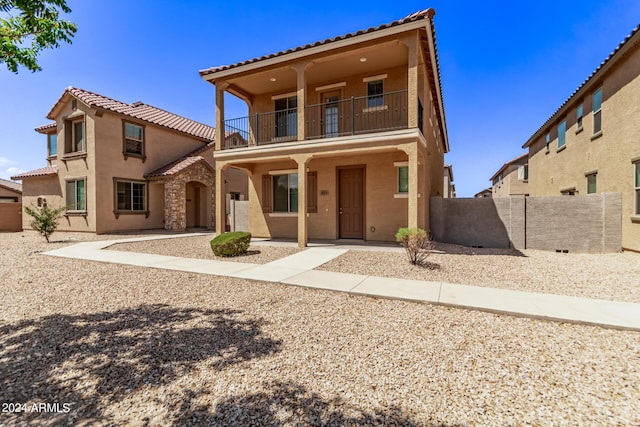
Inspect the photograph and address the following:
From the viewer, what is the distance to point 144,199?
16484 millimetres

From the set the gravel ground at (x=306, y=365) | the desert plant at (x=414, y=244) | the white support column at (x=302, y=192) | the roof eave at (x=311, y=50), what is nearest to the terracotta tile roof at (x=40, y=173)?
the roof eave at (x=311, y=50)

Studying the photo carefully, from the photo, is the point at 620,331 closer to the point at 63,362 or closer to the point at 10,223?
the point at 63,362

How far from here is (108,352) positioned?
3.25 meters

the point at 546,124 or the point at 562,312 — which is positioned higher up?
the point at 546,124

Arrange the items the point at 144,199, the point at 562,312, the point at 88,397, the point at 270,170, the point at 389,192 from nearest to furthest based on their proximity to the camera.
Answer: the point at 88,397, the point at 562,312, the point at 389,192, the point at 270,170, the point at 144,199

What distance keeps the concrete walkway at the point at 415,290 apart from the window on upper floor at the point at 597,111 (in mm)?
10705

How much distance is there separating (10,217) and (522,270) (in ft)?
89.0

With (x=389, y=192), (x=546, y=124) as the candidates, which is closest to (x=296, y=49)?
(x=389, y=192)

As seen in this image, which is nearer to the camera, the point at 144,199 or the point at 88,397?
the point at 88,397

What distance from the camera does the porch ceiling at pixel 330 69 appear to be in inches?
363

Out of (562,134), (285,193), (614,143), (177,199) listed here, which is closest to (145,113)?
(177,199)

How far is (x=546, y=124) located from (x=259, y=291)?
20228mm

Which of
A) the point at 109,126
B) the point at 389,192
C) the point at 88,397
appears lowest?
the point at 88,397

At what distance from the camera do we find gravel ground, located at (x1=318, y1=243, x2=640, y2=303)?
5.43 metres
